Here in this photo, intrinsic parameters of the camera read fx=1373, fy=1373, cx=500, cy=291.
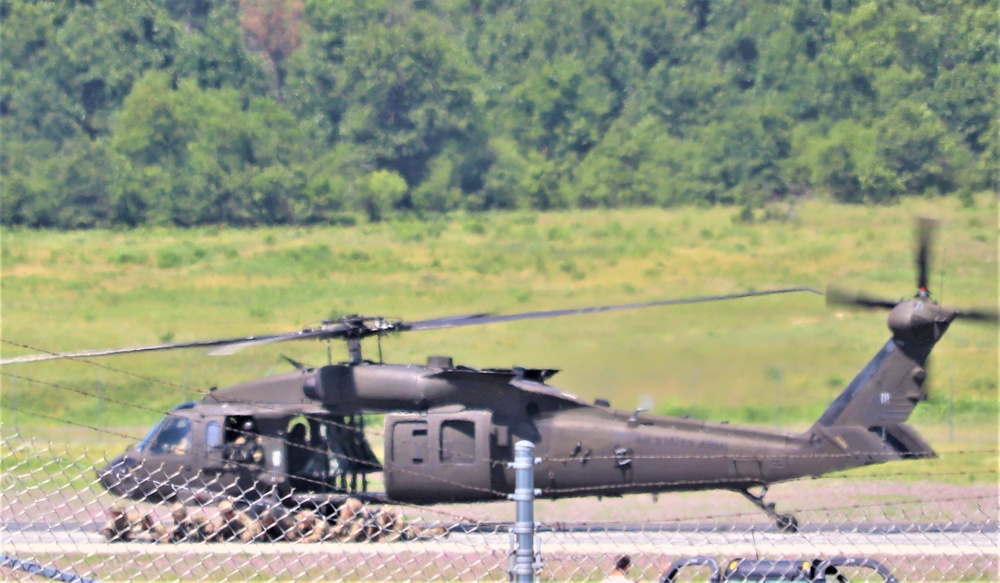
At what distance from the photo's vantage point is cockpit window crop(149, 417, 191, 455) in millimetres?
15453

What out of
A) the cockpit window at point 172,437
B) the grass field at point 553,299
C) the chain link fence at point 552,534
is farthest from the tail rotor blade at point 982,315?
the cockpit window at point 172,437

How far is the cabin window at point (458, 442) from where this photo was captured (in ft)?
47.1

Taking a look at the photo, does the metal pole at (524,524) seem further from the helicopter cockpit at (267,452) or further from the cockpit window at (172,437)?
the cockpit window at (172,437)

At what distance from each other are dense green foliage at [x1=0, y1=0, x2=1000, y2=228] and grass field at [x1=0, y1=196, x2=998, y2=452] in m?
2.85

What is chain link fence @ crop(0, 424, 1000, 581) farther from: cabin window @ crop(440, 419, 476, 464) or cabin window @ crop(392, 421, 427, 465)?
cabin window @ crop(440, 419, 476, 464)

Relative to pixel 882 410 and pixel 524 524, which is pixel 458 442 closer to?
pixel 882 410

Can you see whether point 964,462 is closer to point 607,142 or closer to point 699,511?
point 699,511

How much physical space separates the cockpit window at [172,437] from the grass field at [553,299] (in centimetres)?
501

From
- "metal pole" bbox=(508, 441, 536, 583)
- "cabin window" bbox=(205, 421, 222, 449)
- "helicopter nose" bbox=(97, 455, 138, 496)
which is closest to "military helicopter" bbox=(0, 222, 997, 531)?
"helicopter nose" bbox=(97, 455, 138, 496)

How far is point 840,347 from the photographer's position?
25.7m

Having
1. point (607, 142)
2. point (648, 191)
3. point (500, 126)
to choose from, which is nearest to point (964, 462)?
point (648, 191)

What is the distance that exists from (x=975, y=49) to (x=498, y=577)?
32493mm

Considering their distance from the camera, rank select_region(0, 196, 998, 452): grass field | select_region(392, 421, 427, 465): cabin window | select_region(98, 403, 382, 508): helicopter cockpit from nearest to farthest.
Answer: select_region(392, 421, 427, 465): cabin window
select_region(98, 403, 382, 508): helicopter cockpit
select_region(0, 196, 998, 452): grass field

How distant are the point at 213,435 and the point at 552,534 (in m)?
6.70
